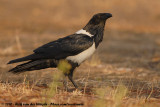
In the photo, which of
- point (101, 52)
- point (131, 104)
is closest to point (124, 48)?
point (101, 52)

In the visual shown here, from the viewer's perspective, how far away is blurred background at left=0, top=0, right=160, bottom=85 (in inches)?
388

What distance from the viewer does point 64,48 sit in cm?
614

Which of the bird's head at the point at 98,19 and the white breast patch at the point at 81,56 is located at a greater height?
the bird's head at the point at 98,19

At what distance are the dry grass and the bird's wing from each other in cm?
28

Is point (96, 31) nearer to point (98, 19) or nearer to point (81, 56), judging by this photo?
point (98, 19)

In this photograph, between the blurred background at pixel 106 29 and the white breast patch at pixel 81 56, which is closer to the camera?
the white breast patch at pixel 81 56

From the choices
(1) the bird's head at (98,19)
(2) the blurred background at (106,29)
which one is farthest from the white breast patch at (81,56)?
(2) the blurred background at (106,29)

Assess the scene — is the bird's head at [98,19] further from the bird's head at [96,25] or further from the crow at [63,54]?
the crow at [63,54]

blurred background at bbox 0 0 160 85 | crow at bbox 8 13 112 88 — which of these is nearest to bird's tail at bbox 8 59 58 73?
crow at bbox 8 13 112 88

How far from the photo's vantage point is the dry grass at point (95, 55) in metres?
5.04

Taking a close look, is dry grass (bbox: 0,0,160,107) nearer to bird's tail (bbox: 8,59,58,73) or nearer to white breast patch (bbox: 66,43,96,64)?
bird's tail (bbox: 8,59,58,73)

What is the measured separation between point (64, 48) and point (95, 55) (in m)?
5.12

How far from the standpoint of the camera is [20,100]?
467 centimetres

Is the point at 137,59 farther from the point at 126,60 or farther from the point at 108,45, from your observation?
the point at 108,45
